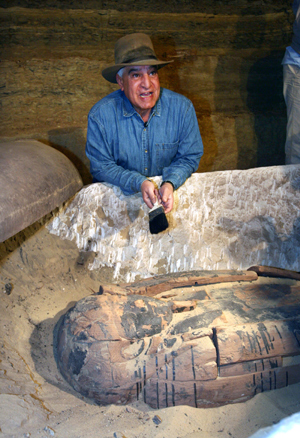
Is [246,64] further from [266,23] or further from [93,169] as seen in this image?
[93,169]

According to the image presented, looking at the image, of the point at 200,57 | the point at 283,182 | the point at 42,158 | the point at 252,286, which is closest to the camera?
the point at 252,286

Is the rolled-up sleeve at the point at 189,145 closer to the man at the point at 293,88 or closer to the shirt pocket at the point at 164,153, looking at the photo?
the shirt pocket at the point at 164,153

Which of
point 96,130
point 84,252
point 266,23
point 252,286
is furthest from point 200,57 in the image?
point 252,286

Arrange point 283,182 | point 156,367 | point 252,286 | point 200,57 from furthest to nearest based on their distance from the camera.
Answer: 1. point 200,57
2. point 283,182
3. point 252,286
4. point 156,367

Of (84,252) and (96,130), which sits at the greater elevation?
(96,130)

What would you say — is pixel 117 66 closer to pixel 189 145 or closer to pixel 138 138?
pixel 138 138

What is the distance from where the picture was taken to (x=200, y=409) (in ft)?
5.94

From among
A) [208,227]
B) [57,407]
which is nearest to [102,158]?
[208,227]

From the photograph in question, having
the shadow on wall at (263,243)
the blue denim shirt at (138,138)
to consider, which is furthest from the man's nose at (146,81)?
the shadow on wall at (263,243)

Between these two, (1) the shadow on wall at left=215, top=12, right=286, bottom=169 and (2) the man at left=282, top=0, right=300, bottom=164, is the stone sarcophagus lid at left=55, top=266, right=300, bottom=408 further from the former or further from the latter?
(1) the shadow on wall at left=215, top=12, right=286, bottom=169

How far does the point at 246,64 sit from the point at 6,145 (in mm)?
3135

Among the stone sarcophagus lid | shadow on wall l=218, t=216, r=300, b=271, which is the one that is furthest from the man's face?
the stone sarcophagus lid

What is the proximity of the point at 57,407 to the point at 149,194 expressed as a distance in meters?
1.39

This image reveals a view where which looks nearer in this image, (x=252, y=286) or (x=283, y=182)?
(x=252, y=286)
